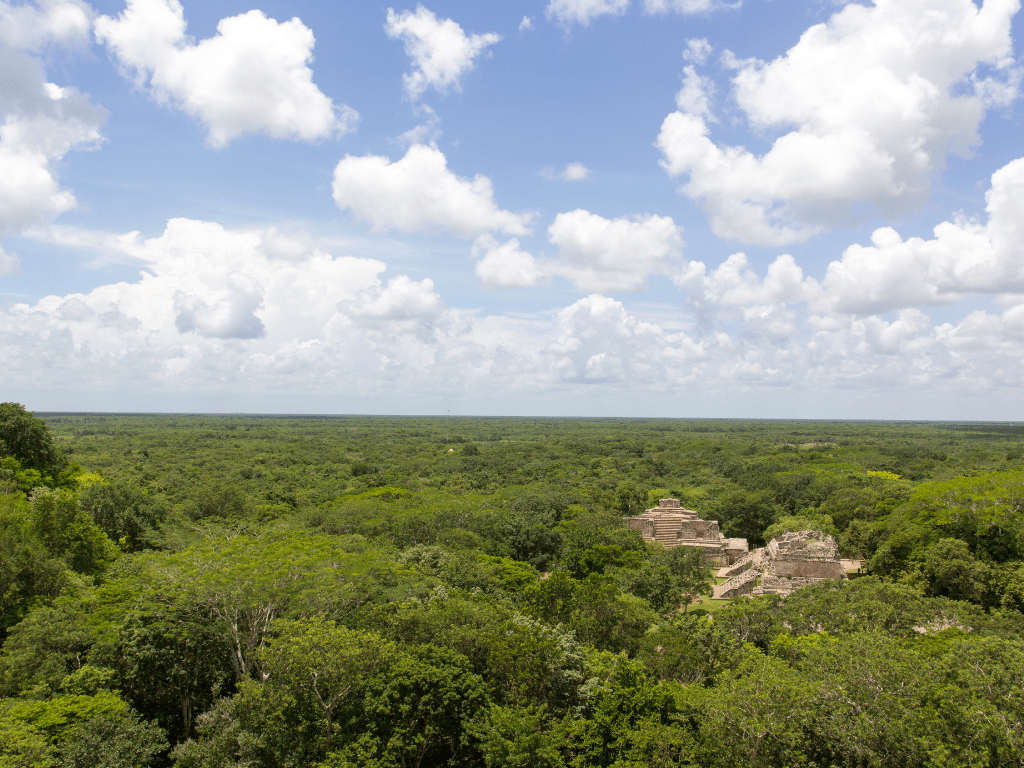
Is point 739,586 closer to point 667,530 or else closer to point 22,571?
point 667,530

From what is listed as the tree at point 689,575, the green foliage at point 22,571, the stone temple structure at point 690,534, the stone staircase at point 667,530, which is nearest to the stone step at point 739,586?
the tree at point 689,575

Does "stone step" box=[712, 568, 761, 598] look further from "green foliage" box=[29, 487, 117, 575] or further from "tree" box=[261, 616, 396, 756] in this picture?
"green foliage" box=[29, 487, 117, 575]

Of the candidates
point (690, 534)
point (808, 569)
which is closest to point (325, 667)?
point (808, 569)

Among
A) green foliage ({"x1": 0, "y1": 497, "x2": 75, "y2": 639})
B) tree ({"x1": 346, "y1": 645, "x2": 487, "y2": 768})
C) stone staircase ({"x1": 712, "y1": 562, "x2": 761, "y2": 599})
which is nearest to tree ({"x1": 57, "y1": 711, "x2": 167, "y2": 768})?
tree ({"x1": 346, "y1": 645, "x2": 487, "y2": 768})

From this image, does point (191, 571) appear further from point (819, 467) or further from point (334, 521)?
point (819, 467)

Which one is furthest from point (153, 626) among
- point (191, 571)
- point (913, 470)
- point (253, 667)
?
point (913, 470)

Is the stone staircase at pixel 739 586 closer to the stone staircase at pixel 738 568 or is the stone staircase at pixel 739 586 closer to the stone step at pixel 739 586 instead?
the stone step at pixel 739 586

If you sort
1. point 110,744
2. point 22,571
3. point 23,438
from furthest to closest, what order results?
point 23,438
point 22,571
point 110,744

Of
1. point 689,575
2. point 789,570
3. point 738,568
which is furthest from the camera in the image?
point 738,568
